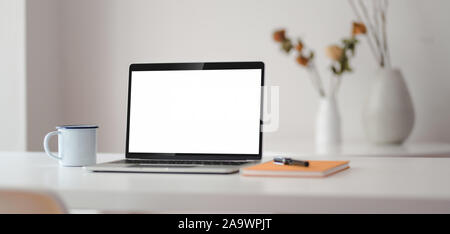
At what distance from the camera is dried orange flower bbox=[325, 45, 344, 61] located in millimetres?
2125

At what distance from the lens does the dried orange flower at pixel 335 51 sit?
2125 mm

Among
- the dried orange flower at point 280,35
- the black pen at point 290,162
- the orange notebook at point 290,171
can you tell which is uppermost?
the dried orange flower at point 280,35

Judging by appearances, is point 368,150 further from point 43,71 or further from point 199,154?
point 43,71

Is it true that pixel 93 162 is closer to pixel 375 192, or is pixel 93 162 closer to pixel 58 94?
pixel 375 192

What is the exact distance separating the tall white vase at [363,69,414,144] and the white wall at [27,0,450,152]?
1.01 feet

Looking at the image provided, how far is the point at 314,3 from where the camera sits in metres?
2.47

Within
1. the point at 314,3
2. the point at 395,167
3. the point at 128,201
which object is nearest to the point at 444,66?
the point at 314,3

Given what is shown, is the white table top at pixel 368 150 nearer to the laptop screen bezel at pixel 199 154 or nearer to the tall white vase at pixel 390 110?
the tall white vase at pixel 390 110

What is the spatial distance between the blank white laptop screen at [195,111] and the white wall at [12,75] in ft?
4.89

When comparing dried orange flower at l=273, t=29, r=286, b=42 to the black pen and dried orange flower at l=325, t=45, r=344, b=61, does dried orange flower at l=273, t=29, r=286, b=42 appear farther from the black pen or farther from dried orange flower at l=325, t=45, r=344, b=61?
the black pen

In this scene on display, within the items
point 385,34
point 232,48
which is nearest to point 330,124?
point 385,34

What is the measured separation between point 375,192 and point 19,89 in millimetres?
2120

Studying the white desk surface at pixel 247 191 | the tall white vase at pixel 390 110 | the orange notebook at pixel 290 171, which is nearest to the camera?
the white desk surface at pixel 247 191

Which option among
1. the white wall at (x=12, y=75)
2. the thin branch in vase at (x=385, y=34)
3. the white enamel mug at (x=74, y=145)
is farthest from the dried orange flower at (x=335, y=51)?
the white wall at (x=12, y=75)
